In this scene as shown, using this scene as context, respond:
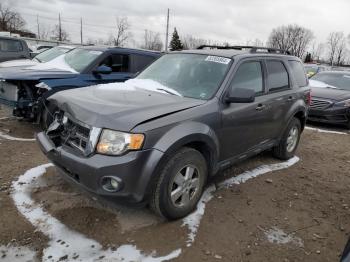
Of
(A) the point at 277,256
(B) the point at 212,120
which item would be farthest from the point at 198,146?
(A) the point at 277,256

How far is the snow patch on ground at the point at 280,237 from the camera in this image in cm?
350

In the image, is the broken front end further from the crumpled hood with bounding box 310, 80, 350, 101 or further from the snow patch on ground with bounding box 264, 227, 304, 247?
the crumpled hood with bounding box 310, 80, 350, 101

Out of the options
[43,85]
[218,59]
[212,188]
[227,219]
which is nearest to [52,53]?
[43,85]

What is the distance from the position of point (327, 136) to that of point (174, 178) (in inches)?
235

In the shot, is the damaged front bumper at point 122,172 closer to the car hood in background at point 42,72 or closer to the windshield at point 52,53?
the car hood in background at point 42,72

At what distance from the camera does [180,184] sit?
3611mm

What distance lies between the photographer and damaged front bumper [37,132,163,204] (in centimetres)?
308

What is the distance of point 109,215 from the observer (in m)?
3.74

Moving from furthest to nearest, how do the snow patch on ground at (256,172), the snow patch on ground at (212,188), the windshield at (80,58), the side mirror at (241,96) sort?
the windshield at (80,58) < the snow patch on ground at (256,172) < the side mirror at (241,96) < the snow patch on ground at (212,188)

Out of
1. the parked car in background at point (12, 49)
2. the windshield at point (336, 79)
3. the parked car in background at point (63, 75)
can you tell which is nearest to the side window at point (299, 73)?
the parked car in background at point (63, 75)

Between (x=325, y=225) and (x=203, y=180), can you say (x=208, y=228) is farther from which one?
(x=325, y=225)

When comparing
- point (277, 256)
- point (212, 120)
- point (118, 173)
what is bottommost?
point (277, 256)

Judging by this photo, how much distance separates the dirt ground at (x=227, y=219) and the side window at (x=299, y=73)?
62.0 inches

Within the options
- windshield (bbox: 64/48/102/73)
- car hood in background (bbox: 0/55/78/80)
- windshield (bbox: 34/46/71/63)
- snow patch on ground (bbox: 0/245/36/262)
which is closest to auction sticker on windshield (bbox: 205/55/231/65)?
snow patch on ground (bbox: 0/245/36/262)
